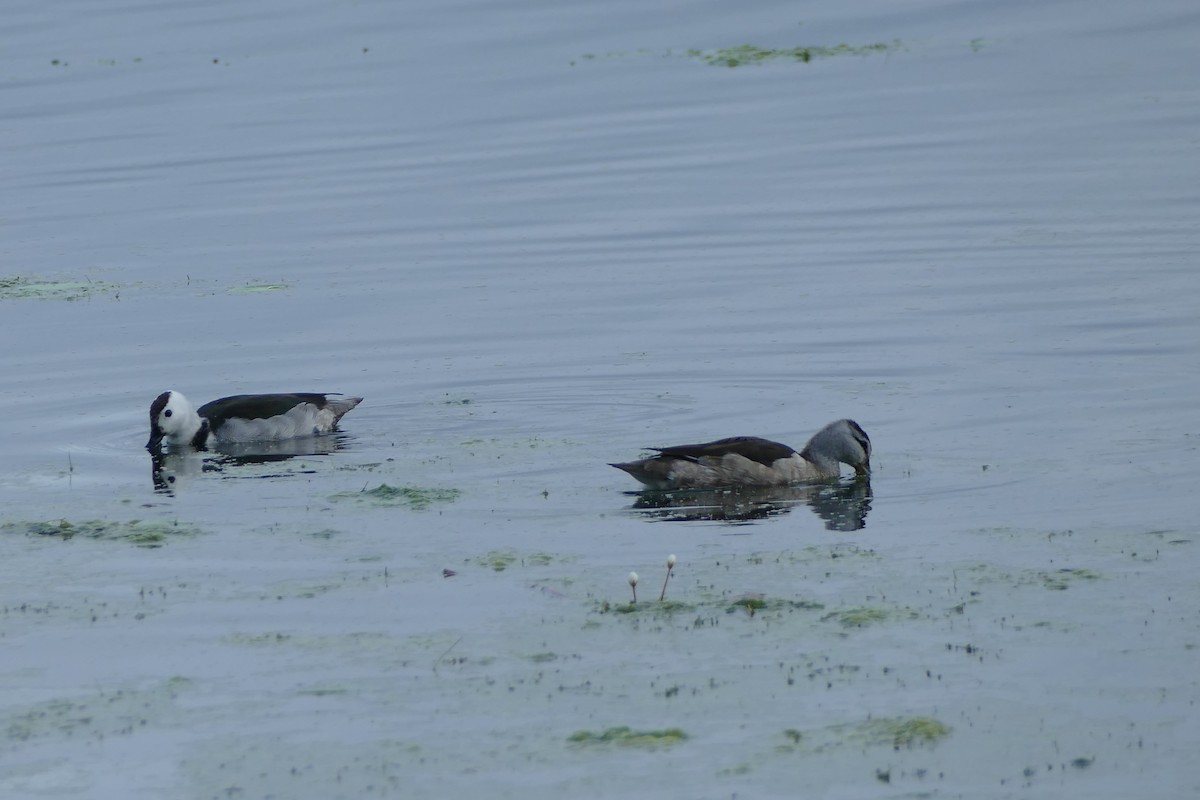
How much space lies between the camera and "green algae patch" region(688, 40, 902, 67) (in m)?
38.2

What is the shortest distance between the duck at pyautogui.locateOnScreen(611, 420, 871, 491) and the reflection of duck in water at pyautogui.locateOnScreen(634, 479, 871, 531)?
75 millimetres

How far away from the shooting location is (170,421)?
17156mm

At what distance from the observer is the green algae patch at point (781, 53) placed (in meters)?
38.2

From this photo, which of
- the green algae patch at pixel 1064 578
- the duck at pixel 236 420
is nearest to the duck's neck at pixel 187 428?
the duck at pixel 236 420

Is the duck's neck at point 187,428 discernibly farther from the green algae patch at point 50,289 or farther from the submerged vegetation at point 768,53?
the submerged vegetation at point 768,53

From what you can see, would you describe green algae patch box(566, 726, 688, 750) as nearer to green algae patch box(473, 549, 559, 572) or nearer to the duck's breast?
green algae patch box(473, 549, 559, 572)

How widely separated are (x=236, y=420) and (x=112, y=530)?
3700 millimetres

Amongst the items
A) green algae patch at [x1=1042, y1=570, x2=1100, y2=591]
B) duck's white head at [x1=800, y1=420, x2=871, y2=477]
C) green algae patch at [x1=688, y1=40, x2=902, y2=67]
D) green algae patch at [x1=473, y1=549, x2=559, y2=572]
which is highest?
green algae patch at [x1=688, y1=40, x2=902, y2=67]

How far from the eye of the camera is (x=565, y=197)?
27.9 meters

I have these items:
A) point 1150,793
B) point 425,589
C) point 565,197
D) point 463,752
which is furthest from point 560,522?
point 565,197

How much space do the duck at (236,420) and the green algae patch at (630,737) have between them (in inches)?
332

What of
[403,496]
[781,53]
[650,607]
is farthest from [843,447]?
[781,53]

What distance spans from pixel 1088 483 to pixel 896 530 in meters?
1.75

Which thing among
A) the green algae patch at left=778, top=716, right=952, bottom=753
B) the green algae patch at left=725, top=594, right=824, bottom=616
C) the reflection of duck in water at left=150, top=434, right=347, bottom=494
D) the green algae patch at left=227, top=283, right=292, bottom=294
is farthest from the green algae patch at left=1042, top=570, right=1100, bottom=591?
the green algae patch at left=227, top=283, right=292, bottom=294
